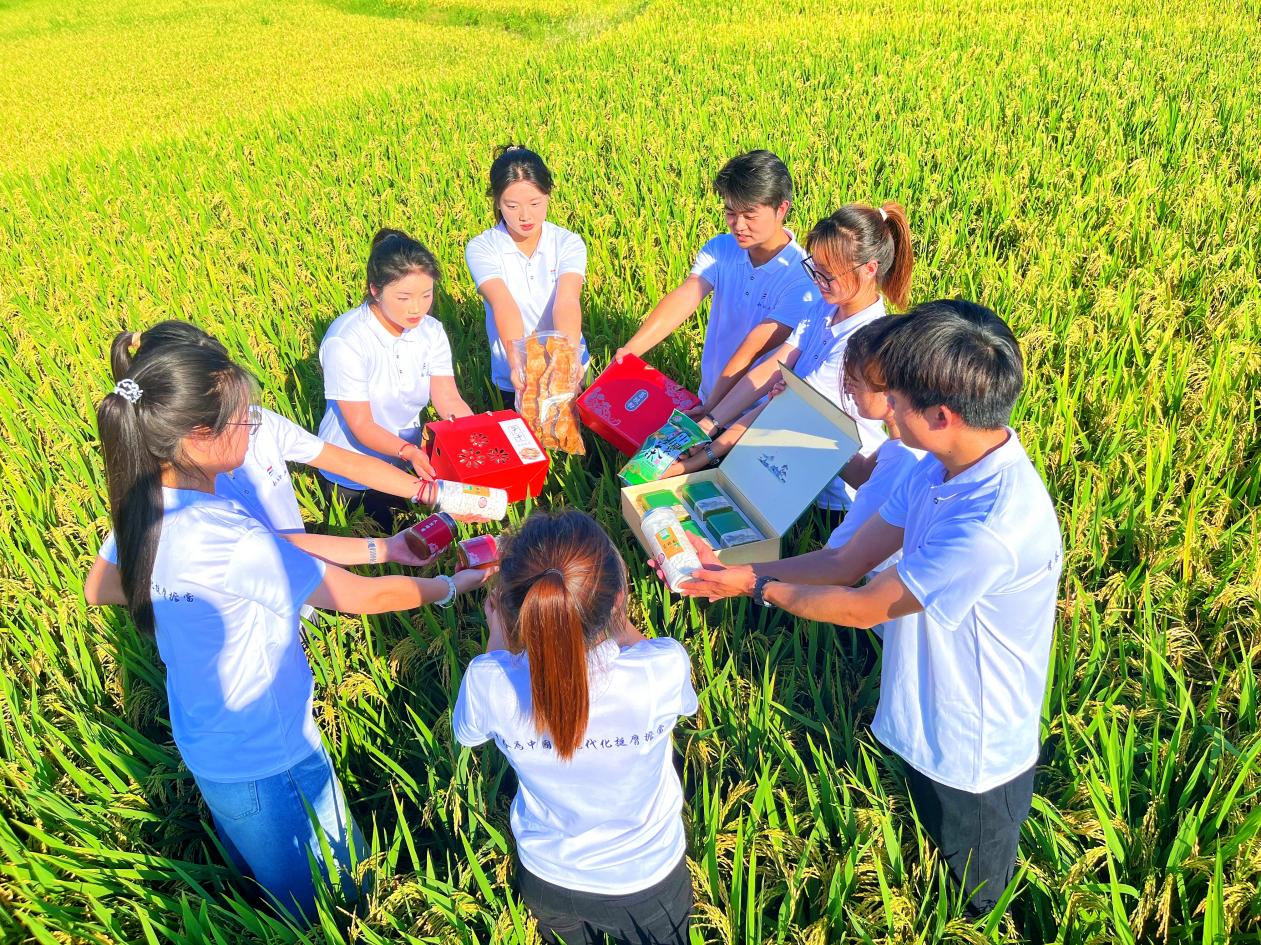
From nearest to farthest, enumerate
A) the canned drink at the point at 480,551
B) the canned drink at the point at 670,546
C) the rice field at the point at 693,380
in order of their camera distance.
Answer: the rice field at the point at 693,380
the canned drink at the point at 670,546
the canned drink at the point at 480,551

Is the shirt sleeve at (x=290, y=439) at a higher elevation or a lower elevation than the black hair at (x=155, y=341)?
lower

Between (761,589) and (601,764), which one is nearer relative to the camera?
(601,764)

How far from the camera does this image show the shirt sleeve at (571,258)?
3.68 m

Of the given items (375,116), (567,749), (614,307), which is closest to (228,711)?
(567,749)

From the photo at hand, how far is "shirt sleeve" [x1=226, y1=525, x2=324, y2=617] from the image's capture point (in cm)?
172

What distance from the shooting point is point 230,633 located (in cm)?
177

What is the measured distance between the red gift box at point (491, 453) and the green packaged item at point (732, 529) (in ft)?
2.38

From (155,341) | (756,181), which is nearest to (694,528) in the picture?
(756,181)

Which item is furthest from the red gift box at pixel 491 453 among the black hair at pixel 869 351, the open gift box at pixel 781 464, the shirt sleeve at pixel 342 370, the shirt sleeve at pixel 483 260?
the black hair at pixel 869 351

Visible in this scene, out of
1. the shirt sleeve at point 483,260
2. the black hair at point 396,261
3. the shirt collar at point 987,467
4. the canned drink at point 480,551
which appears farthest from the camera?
the shirt sleeve at point 483,260

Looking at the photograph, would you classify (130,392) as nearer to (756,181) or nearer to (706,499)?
(706,499)

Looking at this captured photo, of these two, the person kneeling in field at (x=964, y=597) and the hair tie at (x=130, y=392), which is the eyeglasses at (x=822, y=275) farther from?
the hair tie at (x=130, y=392)

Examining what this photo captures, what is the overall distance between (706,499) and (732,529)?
19 centimetres

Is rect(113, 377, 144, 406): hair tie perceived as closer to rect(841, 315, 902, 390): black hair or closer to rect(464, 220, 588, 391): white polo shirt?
rect(841, 315, 902, 390): black hair
